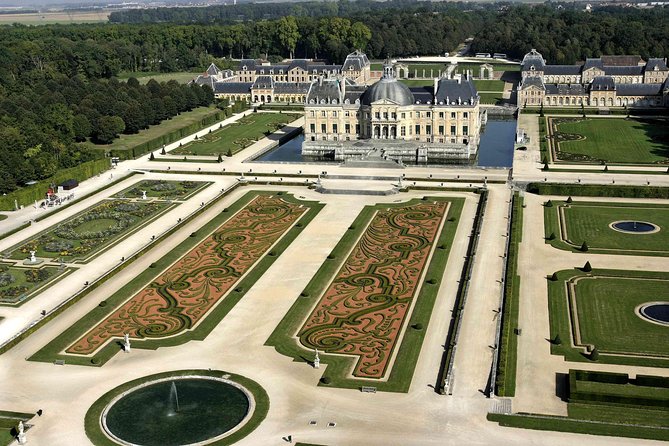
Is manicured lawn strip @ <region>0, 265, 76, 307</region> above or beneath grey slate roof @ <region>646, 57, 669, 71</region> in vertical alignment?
beneath

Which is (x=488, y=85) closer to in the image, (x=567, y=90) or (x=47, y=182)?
(x=567, y=90)

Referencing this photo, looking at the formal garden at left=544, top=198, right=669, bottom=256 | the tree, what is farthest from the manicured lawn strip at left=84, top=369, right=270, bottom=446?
the tree

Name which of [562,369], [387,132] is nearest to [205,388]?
[562,369]

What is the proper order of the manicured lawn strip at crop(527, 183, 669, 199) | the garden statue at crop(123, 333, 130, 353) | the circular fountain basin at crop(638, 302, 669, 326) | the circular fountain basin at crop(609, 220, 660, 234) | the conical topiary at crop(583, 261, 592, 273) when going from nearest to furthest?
the garden statue at crop(123, 333, 130, 353) < the circular fountain basin at crop(638, 302, 669, 326) < the conical topiary at crop(583, 261, 592, 273) < the circular fountain basin at crop(609, 220, 660, 234) < the manicured lawn strip at crop(527, 183, 669, 199)

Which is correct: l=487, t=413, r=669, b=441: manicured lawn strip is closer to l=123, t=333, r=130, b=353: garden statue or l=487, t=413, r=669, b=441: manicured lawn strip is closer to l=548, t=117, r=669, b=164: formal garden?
l=123, t=333, r=130, b=353: garden statue

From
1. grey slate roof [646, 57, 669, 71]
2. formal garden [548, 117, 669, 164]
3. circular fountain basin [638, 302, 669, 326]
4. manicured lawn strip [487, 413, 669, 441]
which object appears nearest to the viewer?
manicured lawn strip [487, 413, 669, 441]

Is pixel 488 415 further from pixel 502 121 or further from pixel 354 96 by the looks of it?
pixel 502 121
